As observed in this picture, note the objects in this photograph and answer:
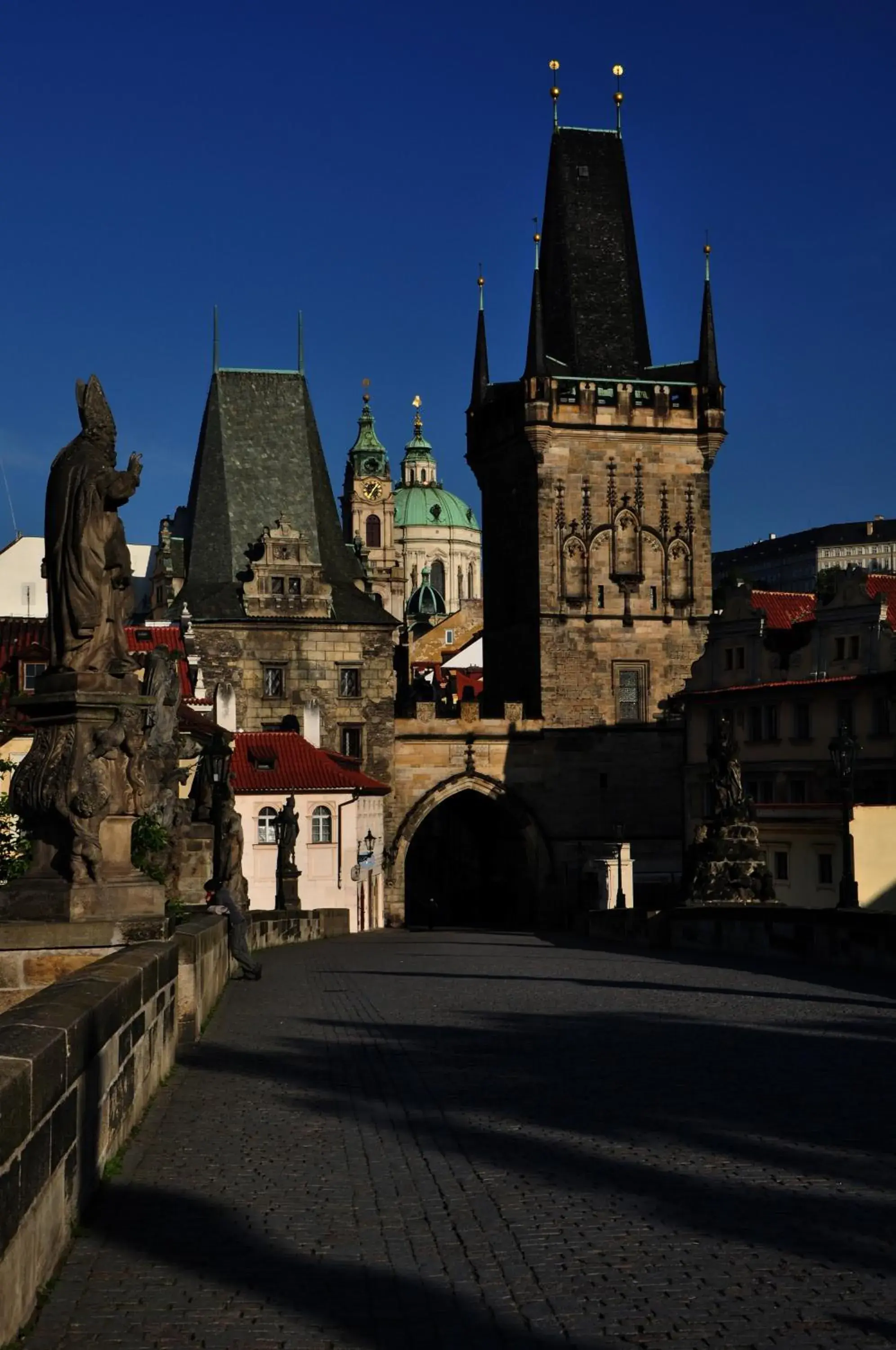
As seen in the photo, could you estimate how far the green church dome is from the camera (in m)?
193

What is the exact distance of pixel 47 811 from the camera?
33.9ft

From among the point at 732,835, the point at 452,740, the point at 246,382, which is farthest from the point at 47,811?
the point at 246,382

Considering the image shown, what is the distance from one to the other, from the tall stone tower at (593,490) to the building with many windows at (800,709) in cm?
553

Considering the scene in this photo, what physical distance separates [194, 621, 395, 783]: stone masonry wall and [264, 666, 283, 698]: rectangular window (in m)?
0.12

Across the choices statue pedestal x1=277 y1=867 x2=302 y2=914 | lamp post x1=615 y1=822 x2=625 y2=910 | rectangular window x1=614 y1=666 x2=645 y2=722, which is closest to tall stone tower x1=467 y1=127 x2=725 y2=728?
rectangular window x1=614 y1=666 x2=645 y2=722

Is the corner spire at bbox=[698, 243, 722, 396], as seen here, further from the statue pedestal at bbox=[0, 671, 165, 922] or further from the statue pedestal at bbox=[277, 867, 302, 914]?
the statue pedestal at bbox=[0, 671, 165, 922]

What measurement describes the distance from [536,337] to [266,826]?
24.7m

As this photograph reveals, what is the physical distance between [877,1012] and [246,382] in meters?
57.6

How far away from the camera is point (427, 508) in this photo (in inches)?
7662

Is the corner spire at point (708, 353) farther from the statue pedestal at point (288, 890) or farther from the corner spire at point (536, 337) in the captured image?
the statue pedestal at point (288, 890)

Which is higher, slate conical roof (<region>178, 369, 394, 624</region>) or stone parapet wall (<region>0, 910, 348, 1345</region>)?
slate conical roof (<region>178, 369, 394, 624</region>)

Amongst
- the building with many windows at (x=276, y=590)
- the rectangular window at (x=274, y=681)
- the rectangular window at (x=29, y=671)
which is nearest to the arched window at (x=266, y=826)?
the rectangular window at (x=29, y=671)

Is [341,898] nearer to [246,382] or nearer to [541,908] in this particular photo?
[541,908]

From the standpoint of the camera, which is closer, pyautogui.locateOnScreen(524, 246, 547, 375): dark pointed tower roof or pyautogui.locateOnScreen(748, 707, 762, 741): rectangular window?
pyautogui.locateOnScreen(748, 707, 762, 741): rectangular window
